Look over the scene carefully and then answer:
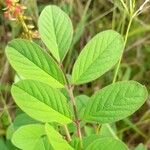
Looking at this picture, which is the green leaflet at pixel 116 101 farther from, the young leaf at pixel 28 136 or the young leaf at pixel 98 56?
the young leaf at pixel 28 136

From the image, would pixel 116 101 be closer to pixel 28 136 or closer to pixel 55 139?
pixel 55 139

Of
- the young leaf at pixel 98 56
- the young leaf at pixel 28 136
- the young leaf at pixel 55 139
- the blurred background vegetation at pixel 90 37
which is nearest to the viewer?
the young leaf at pixel 55 139

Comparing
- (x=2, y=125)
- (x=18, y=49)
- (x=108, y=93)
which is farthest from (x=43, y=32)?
(x=2, y=125)

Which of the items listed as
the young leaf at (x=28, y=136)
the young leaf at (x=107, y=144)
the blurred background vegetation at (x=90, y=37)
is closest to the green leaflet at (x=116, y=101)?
the young leaf at (x=107, y=144)

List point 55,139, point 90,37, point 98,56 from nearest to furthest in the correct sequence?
point 55,139 → point 98,56 → point 90,37

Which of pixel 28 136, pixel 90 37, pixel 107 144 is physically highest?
pixel 107 144

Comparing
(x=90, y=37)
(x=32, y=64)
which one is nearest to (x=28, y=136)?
(x=32, y=64)
